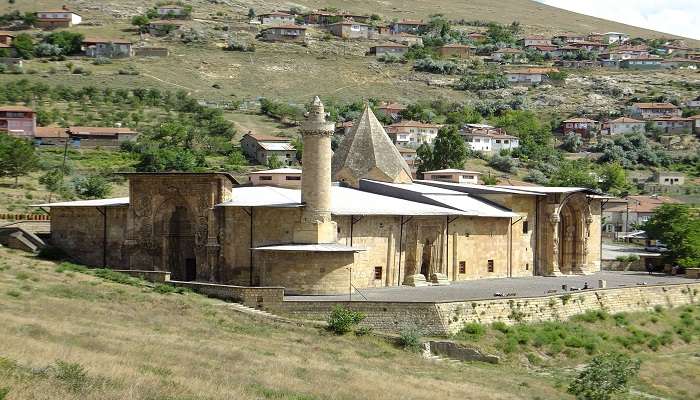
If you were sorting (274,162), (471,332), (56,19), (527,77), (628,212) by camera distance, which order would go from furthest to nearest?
(56,19) → (527,77) → (628,212) → (274,162) → (471,332)

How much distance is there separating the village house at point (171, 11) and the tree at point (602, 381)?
496 ft

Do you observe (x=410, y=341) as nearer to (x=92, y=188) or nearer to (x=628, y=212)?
(x=92, y=188)

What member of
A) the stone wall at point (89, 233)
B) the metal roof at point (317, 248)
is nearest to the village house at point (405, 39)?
the stone wall at point (89, 233)

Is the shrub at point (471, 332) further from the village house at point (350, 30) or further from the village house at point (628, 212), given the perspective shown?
the village house at point (350, 30)

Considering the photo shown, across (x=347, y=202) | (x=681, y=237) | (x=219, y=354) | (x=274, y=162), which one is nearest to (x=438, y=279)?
(x=347, y=202)

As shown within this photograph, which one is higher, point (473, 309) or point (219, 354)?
point (473, 309)

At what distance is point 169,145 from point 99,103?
2375 cm

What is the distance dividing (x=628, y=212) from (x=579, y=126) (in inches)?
1541

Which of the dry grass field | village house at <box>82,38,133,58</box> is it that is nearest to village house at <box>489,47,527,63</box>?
village house at <box>82,38,133,58</box>

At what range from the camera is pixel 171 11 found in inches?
7244

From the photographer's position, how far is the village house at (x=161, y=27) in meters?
164

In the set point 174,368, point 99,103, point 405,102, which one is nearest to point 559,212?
A: point 174,368

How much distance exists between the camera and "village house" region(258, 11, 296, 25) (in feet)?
615

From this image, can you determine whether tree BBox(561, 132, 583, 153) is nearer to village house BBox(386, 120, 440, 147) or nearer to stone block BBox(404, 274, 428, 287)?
village house BBox(386, 120, 440, 147)
